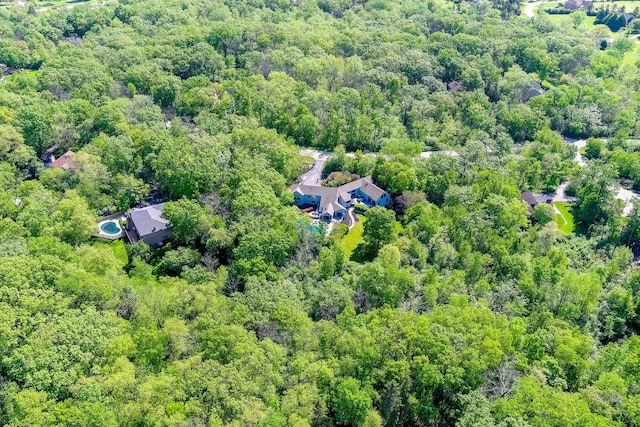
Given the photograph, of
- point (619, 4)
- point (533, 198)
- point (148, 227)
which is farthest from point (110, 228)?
point (619, 4)

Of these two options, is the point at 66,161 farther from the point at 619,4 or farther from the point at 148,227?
the point at 619,4

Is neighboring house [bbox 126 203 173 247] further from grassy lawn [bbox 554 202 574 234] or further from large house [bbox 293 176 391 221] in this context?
grassy lawn [bbox 554 202 574 234]

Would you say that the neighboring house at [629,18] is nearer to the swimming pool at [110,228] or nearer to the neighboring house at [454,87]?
the neighboring house at [454,87]

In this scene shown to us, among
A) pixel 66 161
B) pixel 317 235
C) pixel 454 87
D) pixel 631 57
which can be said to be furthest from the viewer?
pixel 631 57

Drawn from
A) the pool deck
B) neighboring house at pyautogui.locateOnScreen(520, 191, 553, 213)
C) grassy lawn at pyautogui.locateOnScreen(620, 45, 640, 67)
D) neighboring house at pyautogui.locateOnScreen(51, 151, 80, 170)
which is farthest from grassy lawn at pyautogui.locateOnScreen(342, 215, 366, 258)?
grassy lawn at pyautogui.locateOnScreen(620, 45, 640, 67)

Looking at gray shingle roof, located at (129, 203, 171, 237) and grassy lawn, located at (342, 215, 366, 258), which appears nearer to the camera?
gray shingle roof, located at (129, 203, 171, 237)
